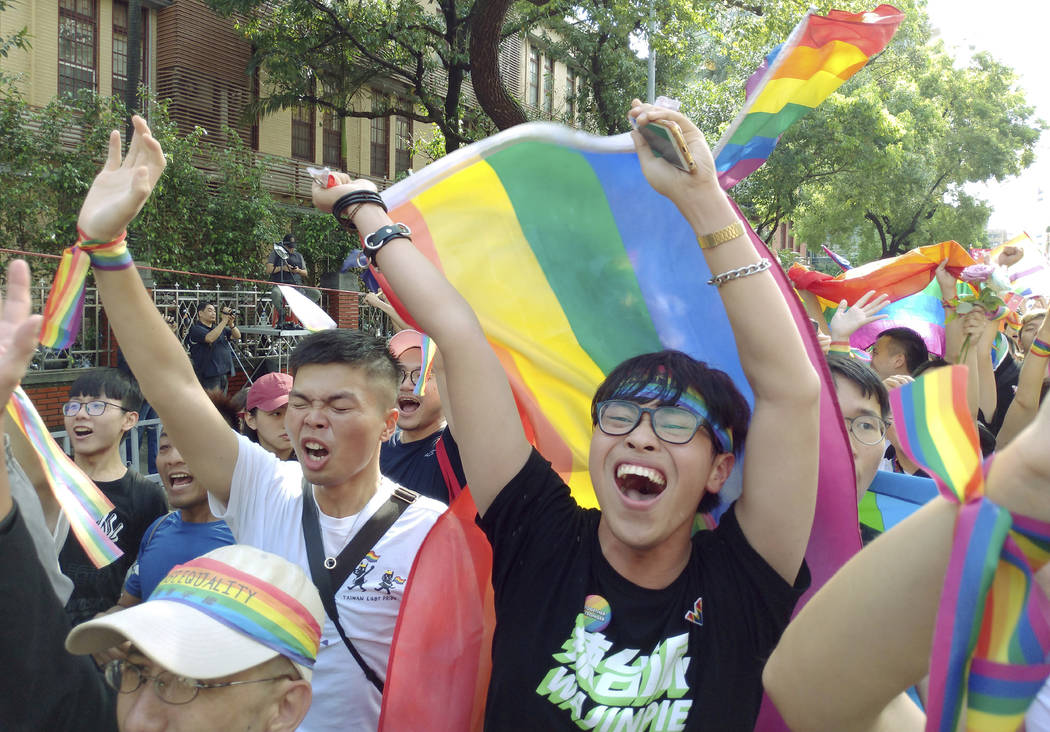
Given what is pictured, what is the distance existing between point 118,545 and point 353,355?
1281 mm

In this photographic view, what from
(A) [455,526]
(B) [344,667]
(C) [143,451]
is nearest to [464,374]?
(A) [455,526]

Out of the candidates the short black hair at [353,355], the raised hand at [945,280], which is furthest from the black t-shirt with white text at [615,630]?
the raised hand at [945,280]

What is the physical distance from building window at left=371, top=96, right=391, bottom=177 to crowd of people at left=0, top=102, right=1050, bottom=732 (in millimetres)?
19347

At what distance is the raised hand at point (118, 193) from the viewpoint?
1.85 metres

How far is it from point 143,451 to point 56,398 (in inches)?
162

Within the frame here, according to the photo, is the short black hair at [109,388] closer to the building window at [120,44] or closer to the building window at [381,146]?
the building window at [120,44]

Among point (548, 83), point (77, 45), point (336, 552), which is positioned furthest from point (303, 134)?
point (336, 552)

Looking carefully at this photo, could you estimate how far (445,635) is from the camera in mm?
1851

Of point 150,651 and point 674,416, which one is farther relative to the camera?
point 674,416

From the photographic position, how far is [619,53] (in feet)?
54.1

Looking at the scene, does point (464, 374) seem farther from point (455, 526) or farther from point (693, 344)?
point (693, 344)

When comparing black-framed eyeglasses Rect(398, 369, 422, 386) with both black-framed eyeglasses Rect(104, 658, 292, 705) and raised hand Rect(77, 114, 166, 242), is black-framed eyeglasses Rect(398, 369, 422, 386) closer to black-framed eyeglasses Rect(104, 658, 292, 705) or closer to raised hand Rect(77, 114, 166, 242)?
raised hand Rect(77, 114, 166, 242)

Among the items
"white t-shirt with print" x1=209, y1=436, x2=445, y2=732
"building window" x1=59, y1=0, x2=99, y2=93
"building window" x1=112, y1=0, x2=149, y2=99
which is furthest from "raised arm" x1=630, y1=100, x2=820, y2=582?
"building window" x1=112, y1=0, x2=149, y2=99

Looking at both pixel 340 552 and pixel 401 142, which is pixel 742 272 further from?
pixel 401 142
